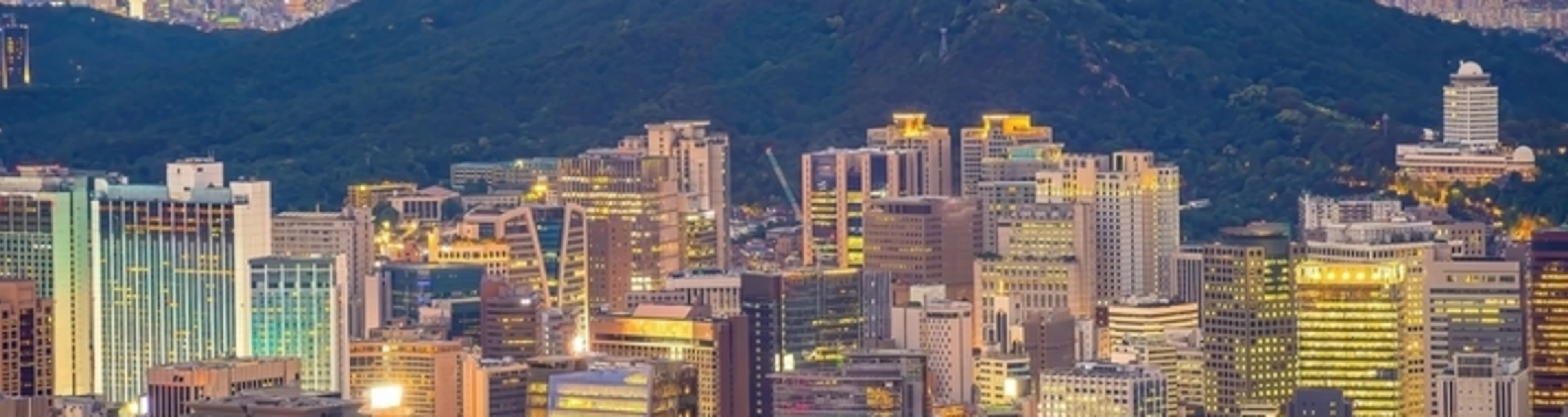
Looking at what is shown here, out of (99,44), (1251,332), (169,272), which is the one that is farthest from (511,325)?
(99,44)

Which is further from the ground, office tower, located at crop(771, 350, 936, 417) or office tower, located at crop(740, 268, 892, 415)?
office tower, located at crop(740, 268, 892, 415)

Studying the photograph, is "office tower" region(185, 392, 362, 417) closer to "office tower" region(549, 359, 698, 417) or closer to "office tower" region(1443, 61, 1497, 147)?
"office tower" region(549, 359, 698, 417)

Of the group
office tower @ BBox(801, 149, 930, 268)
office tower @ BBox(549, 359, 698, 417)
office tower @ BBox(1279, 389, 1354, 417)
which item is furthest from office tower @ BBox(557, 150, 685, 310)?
office tower @ BBox(549, 359, 698, 417)

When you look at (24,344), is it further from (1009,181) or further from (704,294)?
(1009,181)

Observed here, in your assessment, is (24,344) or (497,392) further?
(24,344)

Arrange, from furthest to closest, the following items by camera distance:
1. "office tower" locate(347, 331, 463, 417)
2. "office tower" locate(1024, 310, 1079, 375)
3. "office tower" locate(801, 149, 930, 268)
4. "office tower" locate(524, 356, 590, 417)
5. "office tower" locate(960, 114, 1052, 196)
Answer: "office tower" locate(960, 114, 1052, 196), "office tower" locate(801, 149, 930, 268), "office tower" locate(1024, 310, 1079, 375), "office tower" locate(347, 331, 463, 417), "office tower" locate(524, 356, 590, 417)

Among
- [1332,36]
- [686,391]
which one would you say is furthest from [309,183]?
[686,391]

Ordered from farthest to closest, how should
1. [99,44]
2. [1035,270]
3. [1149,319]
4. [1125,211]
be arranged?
[99,44]
[1125,211]
[1035,270]
[1149,319]

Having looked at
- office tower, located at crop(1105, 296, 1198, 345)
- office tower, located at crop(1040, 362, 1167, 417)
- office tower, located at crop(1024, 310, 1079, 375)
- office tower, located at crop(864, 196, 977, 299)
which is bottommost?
office tower, located at crop(1040, 362, 1167, 417)
